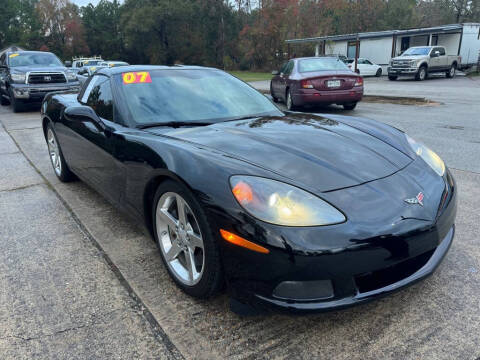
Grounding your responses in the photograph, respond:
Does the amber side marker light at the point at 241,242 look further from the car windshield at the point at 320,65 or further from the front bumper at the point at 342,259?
the car windshield at the point at 320,65

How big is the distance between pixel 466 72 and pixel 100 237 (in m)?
30.5

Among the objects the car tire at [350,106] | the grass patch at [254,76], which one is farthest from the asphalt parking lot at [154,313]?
the grass patch at [254,76]

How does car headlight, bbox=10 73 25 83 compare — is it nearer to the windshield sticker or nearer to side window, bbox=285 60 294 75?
side window, bbox=285 60 294 75

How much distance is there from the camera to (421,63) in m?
22.5

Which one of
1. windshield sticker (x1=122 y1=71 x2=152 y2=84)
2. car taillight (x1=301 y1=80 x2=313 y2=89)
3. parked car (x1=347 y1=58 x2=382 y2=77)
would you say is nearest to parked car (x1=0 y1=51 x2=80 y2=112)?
car taillight (x1=301 y1=80 x2=313 y2=89)

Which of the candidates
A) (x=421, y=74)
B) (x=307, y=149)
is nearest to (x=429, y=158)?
(x=307, y=149)

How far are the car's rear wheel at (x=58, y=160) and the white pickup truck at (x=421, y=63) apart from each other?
2197 centimetres

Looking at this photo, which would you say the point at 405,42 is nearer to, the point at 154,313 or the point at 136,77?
the point at 136,77

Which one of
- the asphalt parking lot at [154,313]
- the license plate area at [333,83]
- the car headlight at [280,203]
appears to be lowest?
the asphalt parking lot at [154,313]

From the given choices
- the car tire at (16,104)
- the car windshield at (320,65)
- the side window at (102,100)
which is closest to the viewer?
the side window at (102,100)

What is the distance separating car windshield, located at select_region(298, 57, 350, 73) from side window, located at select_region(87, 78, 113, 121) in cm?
754

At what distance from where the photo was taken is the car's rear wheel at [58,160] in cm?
465

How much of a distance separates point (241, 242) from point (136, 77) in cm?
203

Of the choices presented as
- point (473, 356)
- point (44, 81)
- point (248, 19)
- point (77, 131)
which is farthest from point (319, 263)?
point (248, 19)
